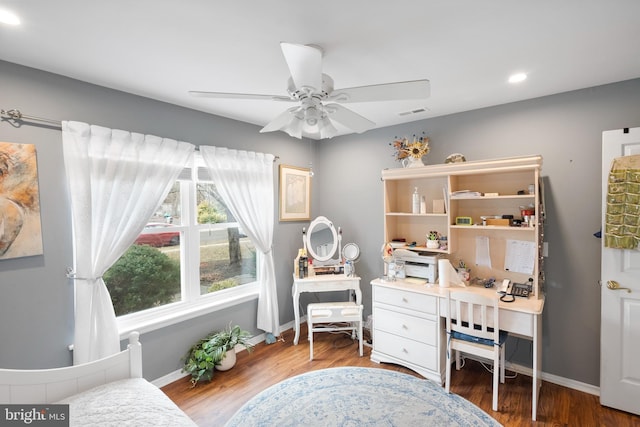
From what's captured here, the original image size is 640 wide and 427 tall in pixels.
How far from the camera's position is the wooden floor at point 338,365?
6.81 ft

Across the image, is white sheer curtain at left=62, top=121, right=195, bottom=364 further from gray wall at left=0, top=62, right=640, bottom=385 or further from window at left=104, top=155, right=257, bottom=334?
window at left=104, top=155, right=257, bottom=334

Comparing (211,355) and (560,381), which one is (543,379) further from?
(211,355)

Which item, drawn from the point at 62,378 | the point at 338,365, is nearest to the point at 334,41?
the point at 62,378

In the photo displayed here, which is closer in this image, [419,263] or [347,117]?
[347,117]

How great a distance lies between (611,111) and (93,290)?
408cm

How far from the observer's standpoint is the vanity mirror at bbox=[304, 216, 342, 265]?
3.41 meters

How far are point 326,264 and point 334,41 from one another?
235 cm

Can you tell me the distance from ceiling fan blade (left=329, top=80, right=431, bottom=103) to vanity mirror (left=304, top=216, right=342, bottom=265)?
1.98 meters

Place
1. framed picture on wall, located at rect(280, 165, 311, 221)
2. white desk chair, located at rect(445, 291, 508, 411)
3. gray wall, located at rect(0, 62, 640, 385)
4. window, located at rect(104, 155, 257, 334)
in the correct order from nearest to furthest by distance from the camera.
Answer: gray wall, located at rect(0, 62, 640, 385) < white desk chair, located at rect(445, 291, 508, 411) < window, located at rect(104, 155, 257, 334) < framed picture on wall, located at rect(280, 165, 311, 221)

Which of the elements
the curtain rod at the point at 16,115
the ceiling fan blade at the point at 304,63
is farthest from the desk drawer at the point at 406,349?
the curtain rod at the point at 16,115

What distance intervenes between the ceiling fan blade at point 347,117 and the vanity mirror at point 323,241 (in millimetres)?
1642

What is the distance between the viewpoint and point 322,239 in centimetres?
373

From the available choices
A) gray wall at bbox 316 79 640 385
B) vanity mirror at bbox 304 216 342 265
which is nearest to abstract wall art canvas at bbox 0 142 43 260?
vanity mirror at bbox 304 216 342 265

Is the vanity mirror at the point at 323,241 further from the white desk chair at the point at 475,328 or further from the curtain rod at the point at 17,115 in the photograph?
the curtain rod at the point at 17,115
